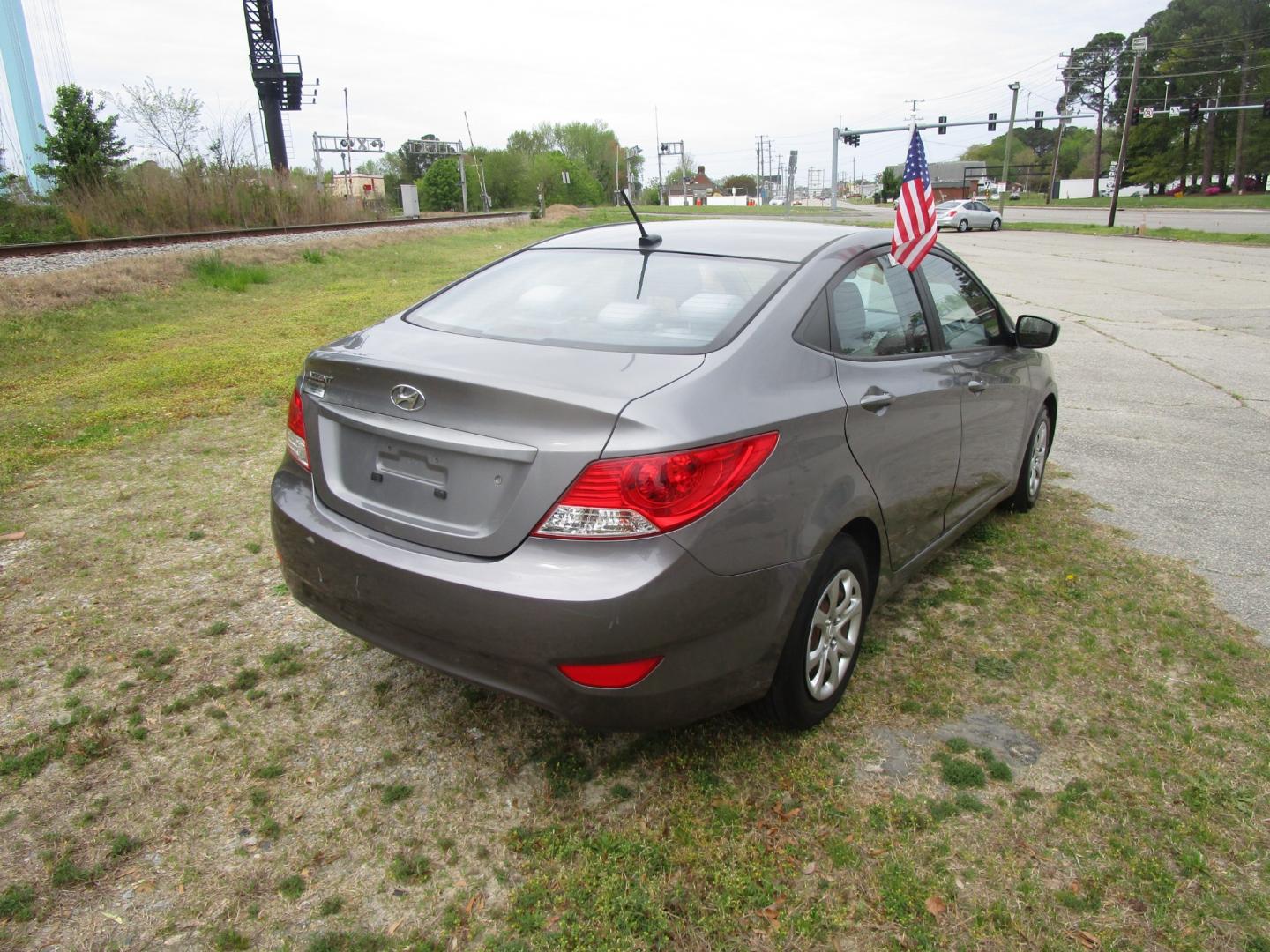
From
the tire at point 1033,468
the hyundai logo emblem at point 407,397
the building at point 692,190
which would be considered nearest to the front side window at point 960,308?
the tire at point 1033,468

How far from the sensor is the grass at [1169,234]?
28.2 metres

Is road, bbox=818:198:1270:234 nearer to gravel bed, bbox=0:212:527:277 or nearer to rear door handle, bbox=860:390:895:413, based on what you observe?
gravel bed, bbox=0:212:527:277

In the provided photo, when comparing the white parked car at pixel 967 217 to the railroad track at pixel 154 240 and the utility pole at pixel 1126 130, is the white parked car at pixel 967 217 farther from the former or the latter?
the railroad track at pixel 154 240

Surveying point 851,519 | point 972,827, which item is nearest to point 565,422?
point 851,519

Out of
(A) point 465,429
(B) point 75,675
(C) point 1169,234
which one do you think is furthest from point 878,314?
(C) point 1169,234

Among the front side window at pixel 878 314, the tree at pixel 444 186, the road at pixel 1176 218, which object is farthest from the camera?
the tree at pixel 444 186

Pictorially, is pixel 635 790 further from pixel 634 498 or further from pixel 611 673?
pixel 634 498

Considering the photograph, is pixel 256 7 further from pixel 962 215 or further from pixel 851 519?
pixel 851 519

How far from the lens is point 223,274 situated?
13883 mm

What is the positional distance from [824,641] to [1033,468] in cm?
256

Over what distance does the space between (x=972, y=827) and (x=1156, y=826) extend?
508 mm

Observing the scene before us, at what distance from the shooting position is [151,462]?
557cm

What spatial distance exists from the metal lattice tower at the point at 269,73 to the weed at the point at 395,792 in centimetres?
4480

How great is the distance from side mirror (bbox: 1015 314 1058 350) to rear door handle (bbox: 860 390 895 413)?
5.18 feet
